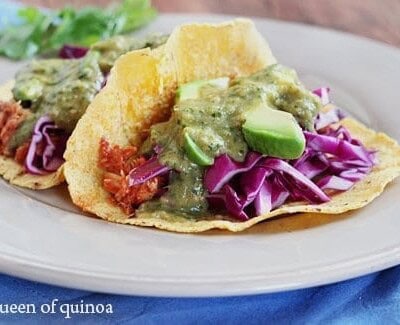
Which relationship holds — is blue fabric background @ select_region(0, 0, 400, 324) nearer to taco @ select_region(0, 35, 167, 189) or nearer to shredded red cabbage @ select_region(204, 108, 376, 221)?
shredded red cabbage @ select_region(204, 108, 376, 221)

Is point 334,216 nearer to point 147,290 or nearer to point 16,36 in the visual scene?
point 147,290

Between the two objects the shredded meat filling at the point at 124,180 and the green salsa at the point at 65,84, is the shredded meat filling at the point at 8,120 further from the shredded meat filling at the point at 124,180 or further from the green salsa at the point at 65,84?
the shredded meat filling at the point at 124,180

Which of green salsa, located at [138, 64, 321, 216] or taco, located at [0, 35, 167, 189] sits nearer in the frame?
green salsa, located at [138, 64, 321, 216]

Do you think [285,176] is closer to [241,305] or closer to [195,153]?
[195,153]

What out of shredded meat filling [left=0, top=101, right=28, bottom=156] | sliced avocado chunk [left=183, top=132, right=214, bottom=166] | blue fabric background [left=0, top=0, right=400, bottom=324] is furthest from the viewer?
shredded meat filling [left=0, top=101, right=28, bottom=156]

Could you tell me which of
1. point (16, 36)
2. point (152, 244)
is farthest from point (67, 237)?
point (16, 36)

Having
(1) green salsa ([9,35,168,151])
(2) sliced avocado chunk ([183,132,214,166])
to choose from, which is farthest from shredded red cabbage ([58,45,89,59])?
(2) sliced avocado chunk ([183,132,214,166])
